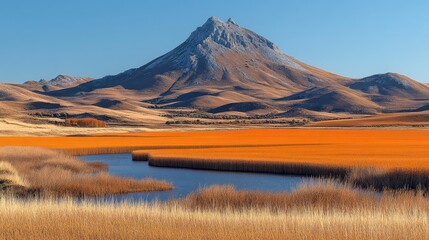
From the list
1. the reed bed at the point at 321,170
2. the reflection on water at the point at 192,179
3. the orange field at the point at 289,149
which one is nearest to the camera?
the reflection on water at the point at 192,179

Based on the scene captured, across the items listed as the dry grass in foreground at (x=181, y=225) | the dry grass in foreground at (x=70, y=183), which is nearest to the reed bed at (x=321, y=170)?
the dry grass in foreground at (x=70, y=183)

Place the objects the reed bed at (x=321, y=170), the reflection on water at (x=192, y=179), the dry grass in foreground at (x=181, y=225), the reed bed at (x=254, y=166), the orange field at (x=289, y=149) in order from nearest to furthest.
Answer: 1. the dry grass in foreground at (x=181, y=225)
2. the reflection on water at (x=192, y=179)
3. the reed bed at (x=321, y=170)
4. the reed bed at (x=254, y=166)
5. the orange field at (x=289, y=149)

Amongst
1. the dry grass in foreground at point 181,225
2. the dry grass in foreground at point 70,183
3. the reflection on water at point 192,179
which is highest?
the dry grass in foreground at point 181,225

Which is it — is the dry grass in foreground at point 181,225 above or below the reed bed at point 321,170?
above

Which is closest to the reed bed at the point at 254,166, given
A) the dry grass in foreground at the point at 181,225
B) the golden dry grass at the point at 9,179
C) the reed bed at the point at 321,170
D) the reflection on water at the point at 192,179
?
the reed bed at the point at 321,170

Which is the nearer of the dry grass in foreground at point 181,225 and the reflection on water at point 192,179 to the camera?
the dry grass in foreground at point 181,225

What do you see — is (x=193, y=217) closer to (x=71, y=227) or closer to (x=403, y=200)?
(x=71, y=227)

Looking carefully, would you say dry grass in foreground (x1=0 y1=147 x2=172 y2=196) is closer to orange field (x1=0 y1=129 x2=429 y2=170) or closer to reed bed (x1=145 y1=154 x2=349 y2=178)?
reed bed (x1=145 y1=154 x2=349 y2=178)

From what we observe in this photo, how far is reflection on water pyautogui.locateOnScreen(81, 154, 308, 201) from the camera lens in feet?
103

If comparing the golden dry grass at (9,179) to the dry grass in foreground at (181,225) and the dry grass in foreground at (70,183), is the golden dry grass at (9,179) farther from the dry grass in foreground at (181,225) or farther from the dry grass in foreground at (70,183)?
the dry grass in foreground at (181,225)

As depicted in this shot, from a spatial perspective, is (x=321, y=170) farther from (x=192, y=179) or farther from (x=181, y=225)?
(x=181, y=225)

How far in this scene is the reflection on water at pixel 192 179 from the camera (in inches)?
1236

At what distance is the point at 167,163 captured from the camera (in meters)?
48.3

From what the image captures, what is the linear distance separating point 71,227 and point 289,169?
26.8m
